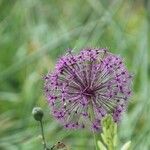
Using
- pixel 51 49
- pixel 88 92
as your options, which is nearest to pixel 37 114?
pixel 88 92

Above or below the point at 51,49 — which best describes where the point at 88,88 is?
below

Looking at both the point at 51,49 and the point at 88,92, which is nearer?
the point at 88,92

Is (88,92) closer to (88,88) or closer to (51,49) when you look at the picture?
(88,88)

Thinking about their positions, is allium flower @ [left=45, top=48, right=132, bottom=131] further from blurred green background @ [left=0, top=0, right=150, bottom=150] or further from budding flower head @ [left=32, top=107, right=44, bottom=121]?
blurred green background @ [left=0, top=0, right=150, bottom=150]

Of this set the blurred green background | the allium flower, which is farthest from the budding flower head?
the blurred green background

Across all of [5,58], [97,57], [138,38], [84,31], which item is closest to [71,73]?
[97,57]

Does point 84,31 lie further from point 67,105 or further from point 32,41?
point 67,105

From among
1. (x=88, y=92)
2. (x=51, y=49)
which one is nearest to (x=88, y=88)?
(x=88, y=92)
